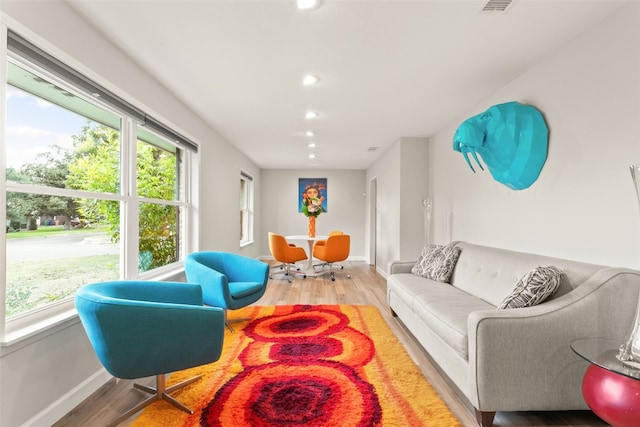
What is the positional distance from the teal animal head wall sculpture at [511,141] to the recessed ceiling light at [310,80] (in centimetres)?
136

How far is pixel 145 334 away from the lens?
164 cm

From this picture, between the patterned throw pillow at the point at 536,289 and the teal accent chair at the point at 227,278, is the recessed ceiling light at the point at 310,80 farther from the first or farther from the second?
the patterned throw pillow at the point at 536,289

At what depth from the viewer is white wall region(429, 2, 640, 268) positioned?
6.26 ft

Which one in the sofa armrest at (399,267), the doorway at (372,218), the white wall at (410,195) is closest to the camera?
the sofa armrest at (399,267)

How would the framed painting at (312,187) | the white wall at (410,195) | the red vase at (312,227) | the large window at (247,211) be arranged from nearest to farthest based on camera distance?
the white wall at (410,195), the red vase at (312,227), the large window at (247,211), the framed painting at (312,187)

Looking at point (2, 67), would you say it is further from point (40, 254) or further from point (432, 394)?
point (432, 394)

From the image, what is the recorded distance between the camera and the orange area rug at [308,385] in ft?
5.93

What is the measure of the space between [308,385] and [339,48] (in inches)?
94.5

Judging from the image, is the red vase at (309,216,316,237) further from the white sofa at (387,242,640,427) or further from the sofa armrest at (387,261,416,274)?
the white sofa at (387,242,640,427)

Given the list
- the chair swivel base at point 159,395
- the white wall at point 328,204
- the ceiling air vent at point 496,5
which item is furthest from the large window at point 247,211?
the ceiling air vent at point 496,5

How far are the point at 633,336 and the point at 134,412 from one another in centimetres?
254

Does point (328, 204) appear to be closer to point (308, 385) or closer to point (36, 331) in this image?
point (308, 385)

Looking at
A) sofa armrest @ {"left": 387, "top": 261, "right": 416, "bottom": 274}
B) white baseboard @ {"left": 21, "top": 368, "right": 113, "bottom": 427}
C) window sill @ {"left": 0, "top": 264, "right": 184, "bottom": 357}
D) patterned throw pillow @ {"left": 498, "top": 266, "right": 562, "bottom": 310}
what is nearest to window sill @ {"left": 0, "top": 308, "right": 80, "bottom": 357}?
window sill @ {"left": 0, "top": 264, "right": 184, "bottom": 357}

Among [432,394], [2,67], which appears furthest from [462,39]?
[2,67]
